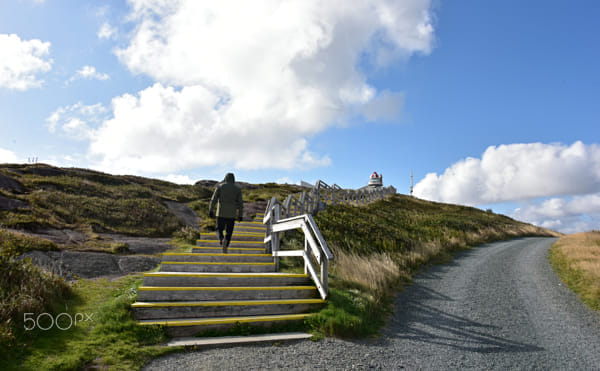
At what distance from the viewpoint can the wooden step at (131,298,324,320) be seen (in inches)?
207

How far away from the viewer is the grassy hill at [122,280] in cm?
433

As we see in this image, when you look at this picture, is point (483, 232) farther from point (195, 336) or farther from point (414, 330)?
point (195, 336)

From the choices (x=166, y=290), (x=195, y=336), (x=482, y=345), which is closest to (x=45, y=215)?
(x=166, y=290)

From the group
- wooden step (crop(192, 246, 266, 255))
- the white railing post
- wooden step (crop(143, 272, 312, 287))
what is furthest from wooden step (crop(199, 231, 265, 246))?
wooden step (crop(143, 272, 312, 287))

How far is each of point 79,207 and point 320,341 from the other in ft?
49.8

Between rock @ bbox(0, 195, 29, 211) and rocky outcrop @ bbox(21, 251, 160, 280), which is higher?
rock @ bbox(0, 195, 29, 211)

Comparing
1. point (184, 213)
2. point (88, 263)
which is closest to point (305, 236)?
point (88, 263)

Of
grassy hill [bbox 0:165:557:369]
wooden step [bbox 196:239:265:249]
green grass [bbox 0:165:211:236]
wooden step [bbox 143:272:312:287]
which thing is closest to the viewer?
grassy hill [bbox 0:165:557:369]

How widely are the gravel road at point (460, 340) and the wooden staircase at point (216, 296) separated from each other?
0.67m

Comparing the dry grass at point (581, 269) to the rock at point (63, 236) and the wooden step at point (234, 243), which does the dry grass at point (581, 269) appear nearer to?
the wooden step at point (234, 243)

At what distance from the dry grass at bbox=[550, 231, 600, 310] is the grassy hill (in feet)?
12.5

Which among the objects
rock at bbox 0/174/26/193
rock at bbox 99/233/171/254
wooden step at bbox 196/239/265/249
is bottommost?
rock at bbox 99/233/171/254

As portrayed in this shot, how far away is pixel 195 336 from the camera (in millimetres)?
4941

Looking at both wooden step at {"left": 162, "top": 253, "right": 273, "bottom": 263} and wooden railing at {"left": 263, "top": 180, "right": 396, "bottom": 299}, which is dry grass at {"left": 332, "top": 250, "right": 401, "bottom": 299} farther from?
wooden step at {"left": 162, "top": 253, "right": 273, "bottom": 263}
